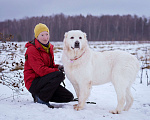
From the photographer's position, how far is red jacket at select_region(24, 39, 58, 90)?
9.76ft

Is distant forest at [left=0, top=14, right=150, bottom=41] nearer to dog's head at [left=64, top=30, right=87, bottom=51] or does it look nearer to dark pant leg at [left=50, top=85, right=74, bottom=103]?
dark pant leg at [left=50, top=85, right=74, bottom=103]

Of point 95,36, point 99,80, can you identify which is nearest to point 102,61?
point 99,80

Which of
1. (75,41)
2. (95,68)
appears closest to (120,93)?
(95,68)

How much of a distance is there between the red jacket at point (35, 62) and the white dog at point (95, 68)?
44cm

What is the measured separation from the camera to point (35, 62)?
9.71ft

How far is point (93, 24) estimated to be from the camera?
1451 inches

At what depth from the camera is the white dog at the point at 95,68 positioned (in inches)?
111

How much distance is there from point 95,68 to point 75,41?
0.74 meters

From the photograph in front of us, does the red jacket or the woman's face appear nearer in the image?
the red jacket

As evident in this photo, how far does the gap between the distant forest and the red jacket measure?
2987cm

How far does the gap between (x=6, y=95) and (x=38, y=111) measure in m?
1.62

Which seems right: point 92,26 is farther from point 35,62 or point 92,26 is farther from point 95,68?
point 35,62

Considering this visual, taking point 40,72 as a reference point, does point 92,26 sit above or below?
above

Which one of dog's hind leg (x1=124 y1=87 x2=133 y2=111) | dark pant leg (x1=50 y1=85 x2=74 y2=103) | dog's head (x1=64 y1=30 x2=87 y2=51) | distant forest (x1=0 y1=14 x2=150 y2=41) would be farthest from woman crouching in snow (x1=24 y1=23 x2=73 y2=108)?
distant forest (x1=0 y1=14 x2=150 y2=41)
